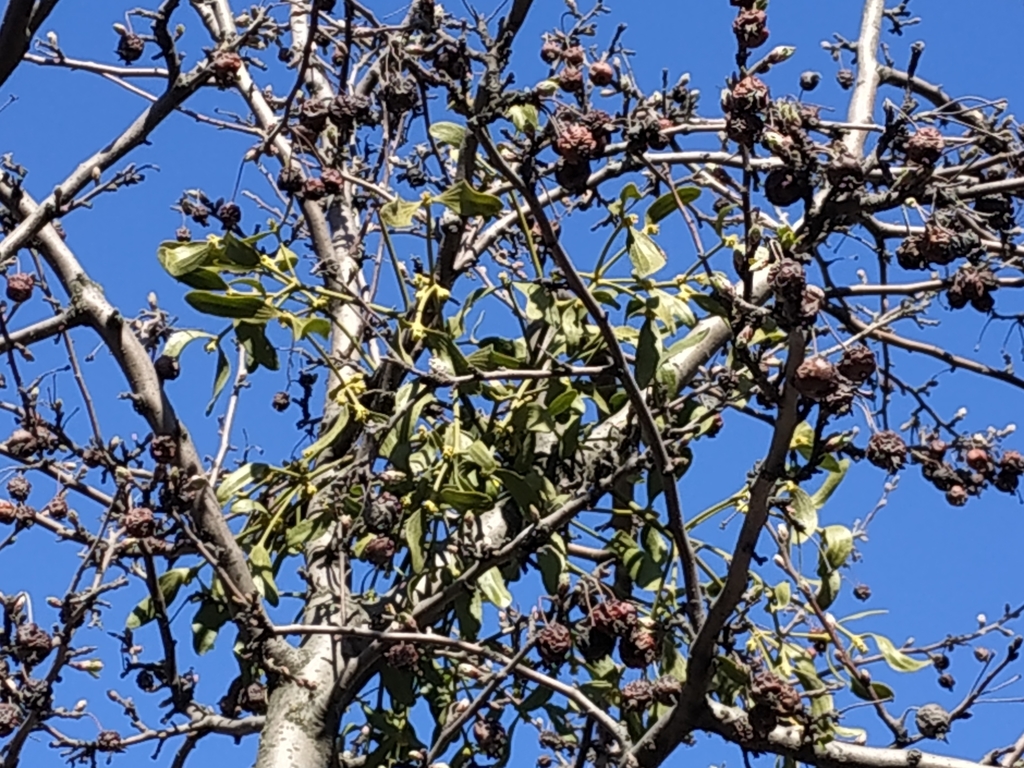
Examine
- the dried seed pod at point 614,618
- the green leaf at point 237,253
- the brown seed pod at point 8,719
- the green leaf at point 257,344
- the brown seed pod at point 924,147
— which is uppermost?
the green leaf at point 237,253

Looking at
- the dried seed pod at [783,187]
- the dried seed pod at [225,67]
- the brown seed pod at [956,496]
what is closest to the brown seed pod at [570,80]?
the dried seed pod at [225,67]

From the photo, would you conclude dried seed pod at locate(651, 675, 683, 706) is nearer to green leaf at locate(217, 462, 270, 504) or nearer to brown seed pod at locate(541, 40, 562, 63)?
green leaf at locate(217, 462, 270, 504)

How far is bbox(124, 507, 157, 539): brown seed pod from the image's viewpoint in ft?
6.88

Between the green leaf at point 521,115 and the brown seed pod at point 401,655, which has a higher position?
the green leaf at point 521,115

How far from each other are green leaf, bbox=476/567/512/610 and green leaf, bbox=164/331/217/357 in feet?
1.93

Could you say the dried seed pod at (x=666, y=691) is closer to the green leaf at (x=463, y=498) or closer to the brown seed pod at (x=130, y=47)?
the green leaf at (x=463, y=498)

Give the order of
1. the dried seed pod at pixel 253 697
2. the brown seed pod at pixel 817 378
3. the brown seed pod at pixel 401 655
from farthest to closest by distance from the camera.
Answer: the dried seed pod at pixel 253 697
the brown seed pod at pixel 401 655
the brown seed pod at pixel 817 378

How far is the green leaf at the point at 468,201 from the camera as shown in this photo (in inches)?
76.6

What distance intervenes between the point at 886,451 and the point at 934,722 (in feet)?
1.27

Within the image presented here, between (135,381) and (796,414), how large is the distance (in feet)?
3.78

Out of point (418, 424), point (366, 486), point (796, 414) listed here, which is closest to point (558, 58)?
point (418, 424)

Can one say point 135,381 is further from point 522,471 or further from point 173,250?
point 522,471

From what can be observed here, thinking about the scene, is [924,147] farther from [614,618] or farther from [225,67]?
[225,67]

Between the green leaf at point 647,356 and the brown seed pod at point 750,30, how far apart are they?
52 centimetres
